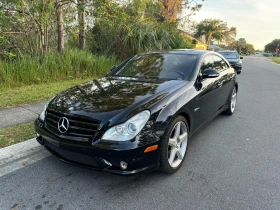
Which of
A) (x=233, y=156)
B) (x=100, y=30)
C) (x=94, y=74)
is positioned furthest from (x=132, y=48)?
(x=233, y=156)

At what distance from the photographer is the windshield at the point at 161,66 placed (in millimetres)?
3654

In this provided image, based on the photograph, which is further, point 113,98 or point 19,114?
point 19,114

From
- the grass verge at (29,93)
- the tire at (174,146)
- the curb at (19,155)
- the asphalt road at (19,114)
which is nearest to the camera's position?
the tire at (174,146)

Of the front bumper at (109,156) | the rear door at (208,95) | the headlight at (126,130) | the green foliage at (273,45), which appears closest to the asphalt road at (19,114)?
the front bumper at (109,156)

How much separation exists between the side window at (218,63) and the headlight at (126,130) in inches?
105

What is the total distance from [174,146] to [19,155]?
2.14 m

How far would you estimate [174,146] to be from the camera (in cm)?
288

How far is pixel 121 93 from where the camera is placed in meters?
3.02

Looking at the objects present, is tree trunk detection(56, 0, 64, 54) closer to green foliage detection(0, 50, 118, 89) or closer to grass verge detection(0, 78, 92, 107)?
green foliage detection(0, 50, 118, 89)

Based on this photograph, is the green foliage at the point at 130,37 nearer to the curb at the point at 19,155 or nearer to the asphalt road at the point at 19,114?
the asphalt road at the point at 19,114

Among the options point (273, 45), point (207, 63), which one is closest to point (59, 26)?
point (207, 63)

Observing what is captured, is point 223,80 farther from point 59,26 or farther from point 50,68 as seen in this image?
point 59,26

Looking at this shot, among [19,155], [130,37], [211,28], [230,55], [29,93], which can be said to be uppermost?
[211,28]

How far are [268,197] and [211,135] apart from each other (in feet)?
5.82
